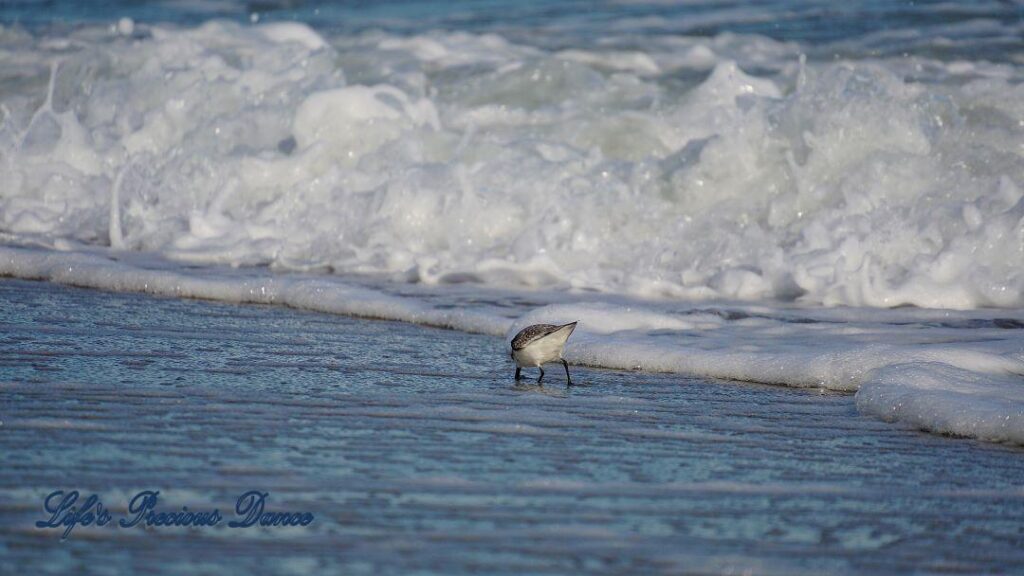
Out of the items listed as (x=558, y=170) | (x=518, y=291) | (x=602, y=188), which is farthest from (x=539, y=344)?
(x=558, y=170)

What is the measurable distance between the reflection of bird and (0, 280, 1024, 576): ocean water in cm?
12

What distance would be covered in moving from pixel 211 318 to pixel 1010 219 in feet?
13.9

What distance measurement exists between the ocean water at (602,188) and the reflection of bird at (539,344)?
0.58 metres

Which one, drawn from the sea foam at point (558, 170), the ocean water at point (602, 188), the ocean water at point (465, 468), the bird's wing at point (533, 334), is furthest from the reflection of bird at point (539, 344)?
the sea foam at point (558, 170)

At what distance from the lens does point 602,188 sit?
380 inches

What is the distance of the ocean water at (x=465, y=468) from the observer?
11.6 feet

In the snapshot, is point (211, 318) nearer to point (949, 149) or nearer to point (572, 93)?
point (949, 149)

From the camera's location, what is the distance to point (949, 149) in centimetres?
922

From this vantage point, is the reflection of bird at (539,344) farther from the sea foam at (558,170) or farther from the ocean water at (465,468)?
the sea foam at (558,170)

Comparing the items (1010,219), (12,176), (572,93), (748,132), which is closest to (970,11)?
(572,93)

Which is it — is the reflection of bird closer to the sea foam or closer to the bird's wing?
the bird's wing

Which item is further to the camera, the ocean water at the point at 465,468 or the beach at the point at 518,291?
the beach at the point at 518,291

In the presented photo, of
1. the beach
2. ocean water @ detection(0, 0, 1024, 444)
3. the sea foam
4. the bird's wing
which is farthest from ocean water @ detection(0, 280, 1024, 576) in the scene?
the sea foam

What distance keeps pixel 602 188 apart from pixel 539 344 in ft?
13.2
